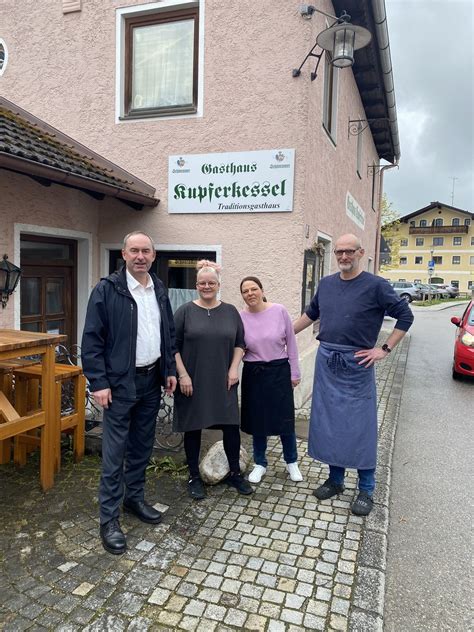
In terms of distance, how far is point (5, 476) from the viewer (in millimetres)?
3877

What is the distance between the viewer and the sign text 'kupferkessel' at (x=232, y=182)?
5656 millimetres

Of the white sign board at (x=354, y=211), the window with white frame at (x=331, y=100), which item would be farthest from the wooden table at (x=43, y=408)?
the white sign board at (x=354, y=211)

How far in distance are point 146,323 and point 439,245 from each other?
2507 inches

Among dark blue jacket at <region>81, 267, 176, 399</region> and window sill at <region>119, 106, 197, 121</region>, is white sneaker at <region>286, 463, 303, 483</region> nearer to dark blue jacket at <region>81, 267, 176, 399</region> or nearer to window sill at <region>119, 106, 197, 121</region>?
dark blue jacket at <region>81, 267, 176, 399</region>

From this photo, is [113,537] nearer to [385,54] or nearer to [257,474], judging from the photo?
[257,474]

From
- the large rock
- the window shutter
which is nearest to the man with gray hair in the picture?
the large rock

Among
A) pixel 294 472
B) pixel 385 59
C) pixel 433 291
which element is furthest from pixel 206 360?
pixel 433 291

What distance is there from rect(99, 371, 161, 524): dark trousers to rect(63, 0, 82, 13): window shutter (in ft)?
19.0

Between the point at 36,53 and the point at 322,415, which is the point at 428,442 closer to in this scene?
the point at 322,415

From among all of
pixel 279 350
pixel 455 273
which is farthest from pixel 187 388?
pixel 455 273

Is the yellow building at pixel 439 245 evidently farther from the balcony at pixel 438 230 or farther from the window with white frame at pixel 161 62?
the window with white frame at pixel 161 62

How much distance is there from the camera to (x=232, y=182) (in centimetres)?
584

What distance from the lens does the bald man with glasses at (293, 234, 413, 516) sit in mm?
3361

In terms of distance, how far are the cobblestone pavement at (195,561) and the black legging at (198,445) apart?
237 mm
